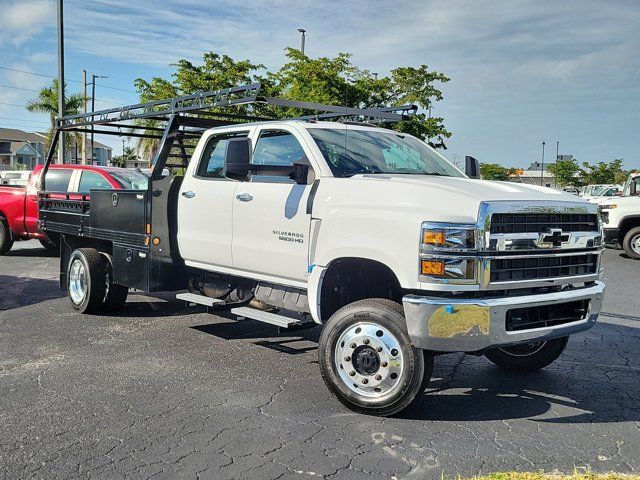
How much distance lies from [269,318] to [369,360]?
3.60 feet

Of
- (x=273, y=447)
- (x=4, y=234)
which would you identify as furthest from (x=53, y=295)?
(x=273, y=447)

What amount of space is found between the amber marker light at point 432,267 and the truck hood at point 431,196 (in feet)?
0.91

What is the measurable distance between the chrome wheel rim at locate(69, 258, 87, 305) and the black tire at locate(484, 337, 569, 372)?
15.5 ft

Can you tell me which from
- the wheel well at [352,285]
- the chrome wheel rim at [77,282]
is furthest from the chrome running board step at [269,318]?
the chrome wheel rim at [77,282]

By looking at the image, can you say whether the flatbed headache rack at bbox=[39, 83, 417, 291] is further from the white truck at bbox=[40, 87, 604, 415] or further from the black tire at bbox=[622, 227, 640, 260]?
the black tire at bbox=[622, 227, 640, 260]

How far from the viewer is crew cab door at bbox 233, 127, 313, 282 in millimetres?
5191

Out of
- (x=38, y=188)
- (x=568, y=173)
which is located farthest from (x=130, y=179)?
(x=568, y=173)

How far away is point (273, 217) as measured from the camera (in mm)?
5422

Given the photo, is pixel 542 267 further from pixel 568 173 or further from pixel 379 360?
pixel 568 173

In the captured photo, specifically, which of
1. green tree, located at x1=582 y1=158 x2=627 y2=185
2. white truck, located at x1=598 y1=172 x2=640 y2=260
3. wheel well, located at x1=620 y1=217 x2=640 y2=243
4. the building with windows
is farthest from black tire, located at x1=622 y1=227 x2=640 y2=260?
the building with windows

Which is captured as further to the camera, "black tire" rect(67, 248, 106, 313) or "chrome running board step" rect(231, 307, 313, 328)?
"black tire" rect(67, 248, 106, 313)

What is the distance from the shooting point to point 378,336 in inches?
175

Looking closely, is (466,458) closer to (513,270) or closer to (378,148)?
(513,270)

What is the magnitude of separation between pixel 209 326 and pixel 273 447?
11.1 ft
